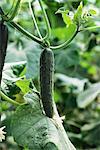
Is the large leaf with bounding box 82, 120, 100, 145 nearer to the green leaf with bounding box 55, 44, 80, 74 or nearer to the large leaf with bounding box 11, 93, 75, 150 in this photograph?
the green leaf with bounding box 55, 44, 80, 74

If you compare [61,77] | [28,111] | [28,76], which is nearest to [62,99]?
[61,77]

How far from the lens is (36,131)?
0.92 meters

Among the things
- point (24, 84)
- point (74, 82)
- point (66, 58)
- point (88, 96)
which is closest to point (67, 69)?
point (66, 58)

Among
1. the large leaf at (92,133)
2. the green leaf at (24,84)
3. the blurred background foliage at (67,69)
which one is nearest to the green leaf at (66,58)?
the blurred background foliage at (67,69)

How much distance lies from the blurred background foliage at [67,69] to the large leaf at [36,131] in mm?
365

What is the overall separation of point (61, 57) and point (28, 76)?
0.52 metres

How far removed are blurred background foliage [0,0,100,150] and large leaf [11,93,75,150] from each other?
0.36 m

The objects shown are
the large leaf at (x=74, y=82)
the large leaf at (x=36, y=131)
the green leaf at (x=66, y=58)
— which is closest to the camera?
the large leaf at (x=36, y=131)

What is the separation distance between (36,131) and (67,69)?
3.93 ft

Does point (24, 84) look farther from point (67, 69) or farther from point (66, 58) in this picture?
point (67, 69)

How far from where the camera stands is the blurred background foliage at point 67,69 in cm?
156

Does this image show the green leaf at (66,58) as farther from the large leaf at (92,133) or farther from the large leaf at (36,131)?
the large leaf at (36,131)

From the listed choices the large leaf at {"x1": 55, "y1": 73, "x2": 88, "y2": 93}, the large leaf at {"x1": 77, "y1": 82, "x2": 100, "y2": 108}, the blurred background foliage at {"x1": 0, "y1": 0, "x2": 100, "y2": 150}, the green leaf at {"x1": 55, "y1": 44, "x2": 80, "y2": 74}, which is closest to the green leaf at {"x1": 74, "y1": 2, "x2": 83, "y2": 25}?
the blurred background foliage at {"x1": 0, "y1": 0, "x2": 100, "y2": 150}

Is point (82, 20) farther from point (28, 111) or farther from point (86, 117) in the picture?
point (86, 117)
